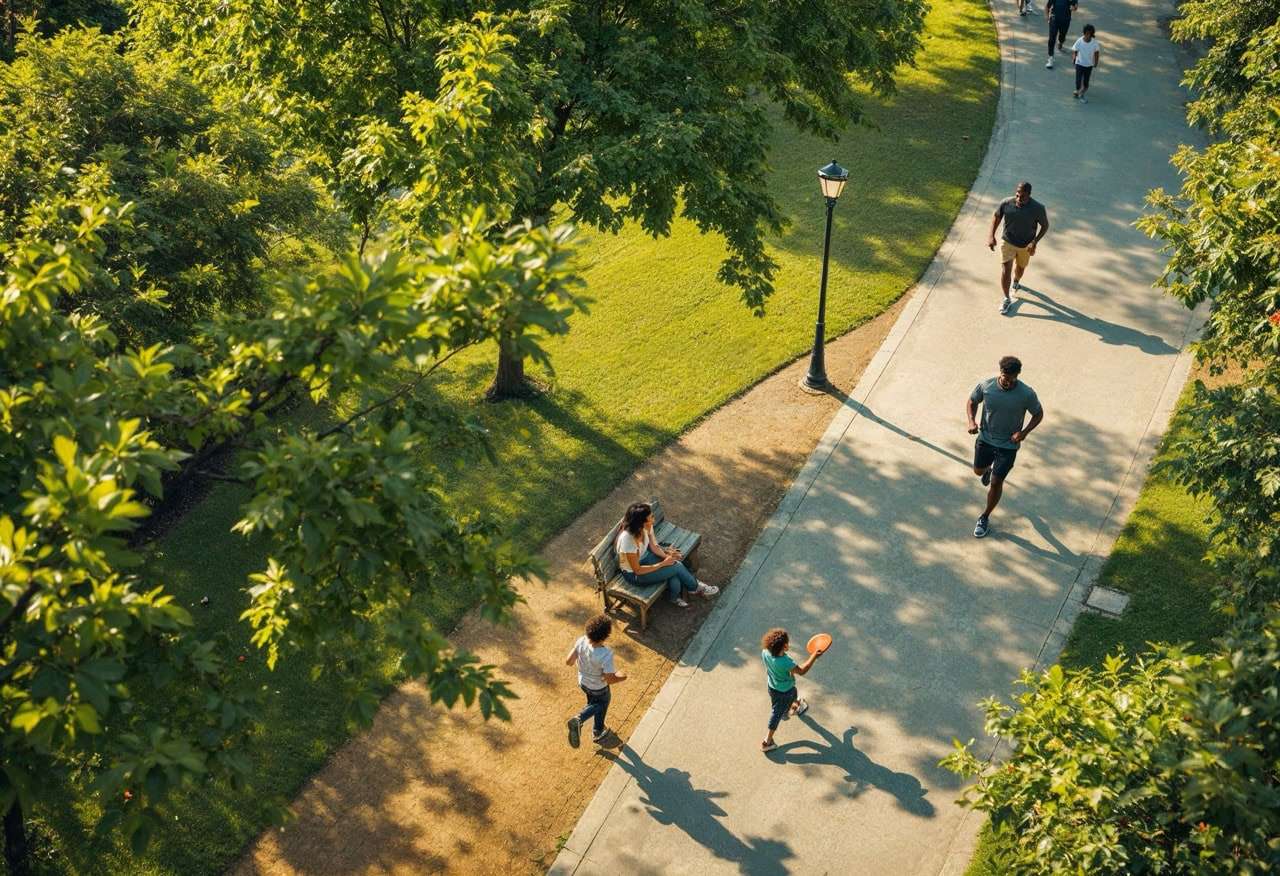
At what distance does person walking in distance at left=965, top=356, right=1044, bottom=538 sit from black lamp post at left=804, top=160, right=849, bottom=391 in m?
2.59

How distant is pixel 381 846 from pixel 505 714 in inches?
152

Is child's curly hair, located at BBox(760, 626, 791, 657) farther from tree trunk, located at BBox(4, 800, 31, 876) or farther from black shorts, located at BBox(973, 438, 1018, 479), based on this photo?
tree trunk, located at BBox(4, 800, 31, 876)

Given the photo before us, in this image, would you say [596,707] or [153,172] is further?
[153,172]

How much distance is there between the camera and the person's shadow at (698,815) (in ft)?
26.8

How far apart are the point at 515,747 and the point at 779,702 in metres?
2.33

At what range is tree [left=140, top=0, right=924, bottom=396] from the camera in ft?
33.6

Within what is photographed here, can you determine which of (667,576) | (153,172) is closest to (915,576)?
(667,576)

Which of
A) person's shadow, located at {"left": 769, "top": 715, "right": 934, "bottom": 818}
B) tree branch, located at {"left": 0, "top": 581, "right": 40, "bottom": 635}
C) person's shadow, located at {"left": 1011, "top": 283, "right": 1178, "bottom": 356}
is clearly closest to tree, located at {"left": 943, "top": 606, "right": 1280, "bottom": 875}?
person's shadow, located at {"left": 769, "top": 715, "right": 934, "bottom": 818}

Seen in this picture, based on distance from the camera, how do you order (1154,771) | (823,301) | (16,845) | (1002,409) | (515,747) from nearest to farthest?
(1154,771) → (16,845) → (515,747) → (1002,409) → (823,301)

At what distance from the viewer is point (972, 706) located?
→ 30.2ft

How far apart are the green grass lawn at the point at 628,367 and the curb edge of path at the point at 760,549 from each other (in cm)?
25

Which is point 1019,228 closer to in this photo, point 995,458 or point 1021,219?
point 1021,219

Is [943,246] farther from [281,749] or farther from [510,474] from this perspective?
[281,749]

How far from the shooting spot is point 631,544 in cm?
970
